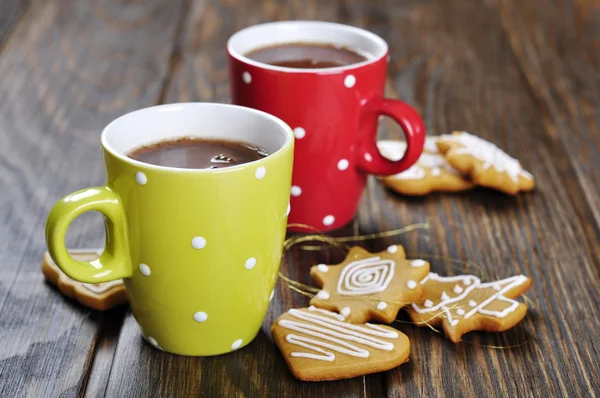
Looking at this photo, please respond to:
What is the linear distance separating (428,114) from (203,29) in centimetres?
68

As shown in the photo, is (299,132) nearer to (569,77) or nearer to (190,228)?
(190,228)

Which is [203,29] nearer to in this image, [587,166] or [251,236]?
[587,166]

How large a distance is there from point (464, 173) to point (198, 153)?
0.53 meters

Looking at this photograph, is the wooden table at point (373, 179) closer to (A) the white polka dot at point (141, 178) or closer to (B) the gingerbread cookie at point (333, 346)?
(B) the gingerbread cookie at point (333, 346)

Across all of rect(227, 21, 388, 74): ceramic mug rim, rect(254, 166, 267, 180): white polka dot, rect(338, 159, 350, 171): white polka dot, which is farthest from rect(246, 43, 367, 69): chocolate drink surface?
rect(254, 166, 267, 180): white polka dot

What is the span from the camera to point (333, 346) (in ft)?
2.80

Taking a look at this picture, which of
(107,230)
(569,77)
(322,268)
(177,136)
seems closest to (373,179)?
(322,268)

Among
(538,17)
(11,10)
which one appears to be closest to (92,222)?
(11,10)

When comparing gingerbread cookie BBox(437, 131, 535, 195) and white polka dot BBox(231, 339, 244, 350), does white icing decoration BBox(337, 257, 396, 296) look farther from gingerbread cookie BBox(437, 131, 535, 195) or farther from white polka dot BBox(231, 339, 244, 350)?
gingerbread cookie BBox(437, 131, 535, 195)

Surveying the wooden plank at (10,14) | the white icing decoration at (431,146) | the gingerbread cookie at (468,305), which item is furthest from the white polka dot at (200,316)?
the wooden plank at (10,14)

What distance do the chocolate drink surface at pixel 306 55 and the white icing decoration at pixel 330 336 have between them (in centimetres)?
40

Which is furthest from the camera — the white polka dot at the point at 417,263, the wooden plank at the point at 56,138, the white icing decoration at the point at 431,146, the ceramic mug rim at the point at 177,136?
the white icing decoration at the point at 431,146

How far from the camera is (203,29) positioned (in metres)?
1.93

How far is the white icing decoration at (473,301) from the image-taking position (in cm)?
92
